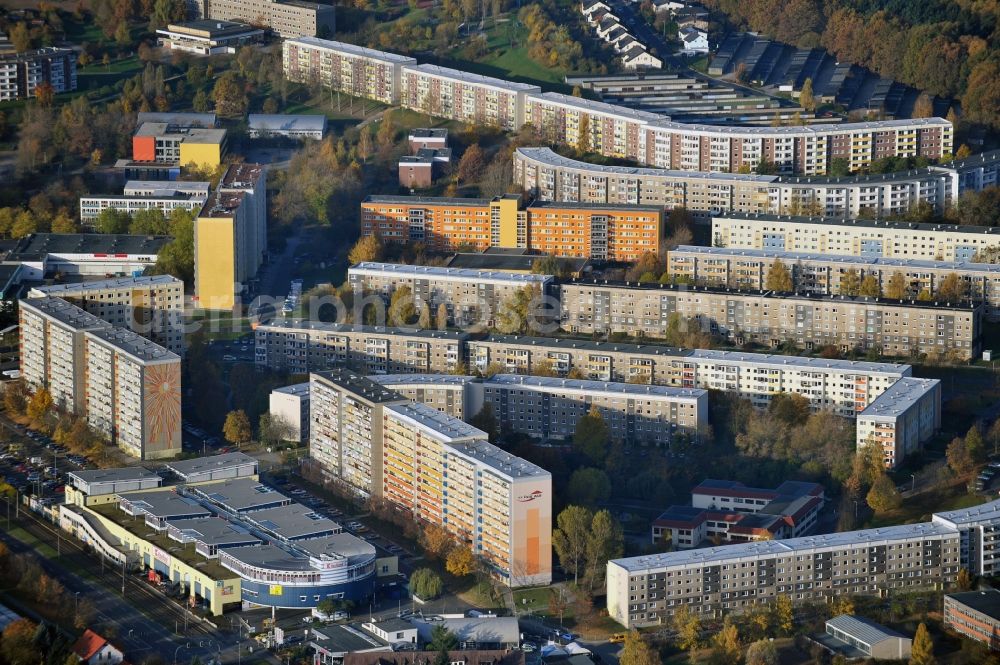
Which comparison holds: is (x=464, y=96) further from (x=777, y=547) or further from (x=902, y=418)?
(x=777, y=547)

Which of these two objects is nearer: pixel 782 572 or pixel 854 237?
pixel 782 572

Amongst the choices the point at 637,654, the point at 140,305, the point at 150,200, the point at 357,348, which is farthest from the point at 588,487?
the point at 150,200

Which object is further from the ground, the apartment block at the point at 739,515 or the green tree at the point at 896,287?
the green tree at the point at 896,287

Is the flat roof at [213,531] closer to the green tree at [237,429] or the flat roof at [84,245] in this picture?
the green tree at [237,429]

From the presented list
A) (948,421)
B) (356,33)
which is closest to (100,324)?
(948,421)

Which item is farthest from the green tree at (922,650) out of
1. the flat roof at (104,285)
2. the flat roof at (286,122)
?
the flat roof at (286,122)
